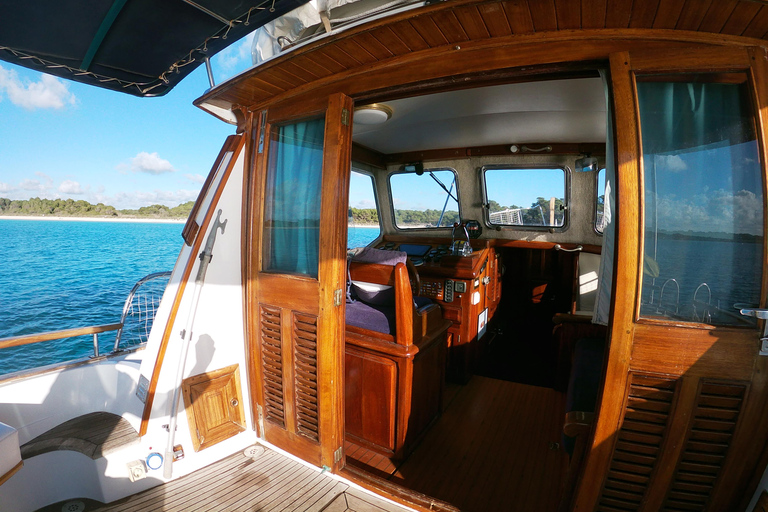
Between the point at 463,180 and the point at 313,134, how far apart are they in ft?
9.24

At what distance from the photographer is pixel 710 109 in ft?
4.24

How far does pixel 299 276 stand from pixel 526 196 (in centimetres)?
337

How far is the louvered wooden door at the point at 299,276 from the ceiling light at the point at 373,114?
0.87m

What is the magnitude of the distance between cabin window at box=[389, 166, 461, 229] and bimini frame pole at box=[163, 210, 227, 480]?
310cm

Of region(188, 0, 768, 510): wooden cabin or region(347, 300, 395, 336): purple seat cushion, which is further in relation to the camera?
region(347, 300, 395, 336): purple seat cushion

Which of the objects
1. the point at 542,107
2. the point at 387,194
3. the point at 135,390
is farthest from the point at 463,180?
the point at 135,390

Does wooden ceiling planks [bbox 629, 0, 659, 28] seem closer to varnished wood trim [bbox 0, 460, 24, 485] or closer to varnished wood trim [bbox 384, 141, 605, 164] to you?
varnished wood trim [bbox 384, 141, 605, 164]

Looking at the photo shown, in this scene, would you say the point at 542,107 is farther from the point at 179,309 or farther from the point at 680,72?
the point at 179,309

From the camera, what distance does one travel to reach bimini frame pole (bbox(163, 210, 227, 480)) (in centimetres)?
195

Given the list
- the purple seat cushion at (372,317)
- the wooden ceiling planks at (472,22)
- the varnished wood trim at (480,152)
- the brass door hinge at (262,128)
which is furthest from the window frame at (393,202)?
the wooden ceiling planks at (472,22)

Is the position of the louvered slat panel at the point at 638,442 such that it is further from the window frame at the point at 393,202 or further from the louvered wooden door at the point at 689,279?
the window frame at the point at 393,202

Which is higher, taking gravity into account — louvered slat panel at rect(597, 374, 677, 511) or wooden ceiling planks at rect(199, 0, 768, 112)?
wooden ceiling planks at rect(199, 0, 768, 112)

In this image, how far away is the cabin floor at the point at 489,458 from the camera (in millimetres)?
1944

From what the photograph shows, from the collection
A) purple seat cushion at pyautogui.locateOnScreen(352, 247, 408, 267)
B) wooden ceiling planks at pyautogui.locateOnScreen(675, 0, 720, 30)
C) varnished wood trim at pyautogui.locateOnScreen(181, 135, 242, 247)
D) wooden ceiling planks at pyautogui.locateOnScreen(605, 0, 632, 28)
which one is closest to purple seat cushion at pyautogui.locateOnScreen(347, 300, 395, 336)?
purple seat cushion at pyautogui.locateOnScreen(352, 247, 408, 267)
